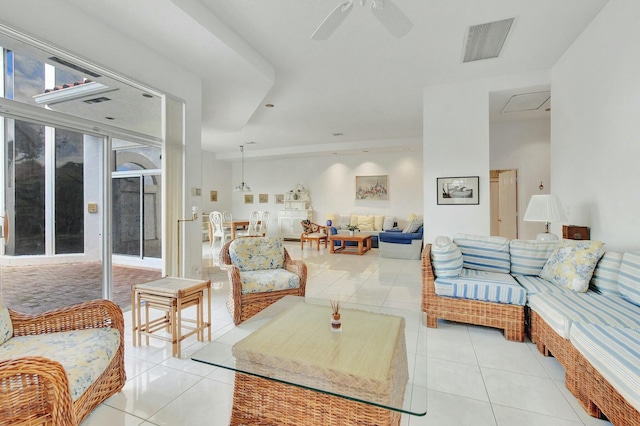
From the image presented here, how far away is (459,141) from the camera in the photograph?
454 centimetres

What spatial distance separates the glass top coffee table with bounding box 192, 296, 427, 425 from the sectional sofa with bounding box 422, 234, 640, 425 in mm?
899

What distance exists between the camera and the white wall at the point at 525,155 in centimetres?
601

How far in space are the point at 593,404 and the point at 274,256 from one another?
9.30ft

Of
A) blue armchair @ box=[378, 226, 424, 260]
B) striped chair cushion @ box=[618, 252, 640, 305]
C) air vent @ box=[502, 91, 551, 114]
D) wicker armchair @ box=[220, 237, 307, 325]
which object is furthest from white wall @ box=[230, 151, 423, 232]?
striped chair cushion @ box=[618, 252, 640, 305]

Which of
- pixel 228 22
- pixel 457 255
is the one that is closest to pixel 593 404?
pixel 457 255

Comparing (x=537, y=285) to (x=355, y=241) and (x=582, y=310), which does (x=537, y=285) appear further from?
(x=355, y=241)

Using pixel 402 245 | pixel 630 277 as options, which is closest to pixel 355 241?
pixel 402 245

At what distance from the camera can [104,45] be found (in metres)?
2.79

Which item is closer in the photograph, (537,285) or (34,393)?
(34,393)

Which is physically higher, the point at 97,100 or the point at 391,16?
the point at 391,16

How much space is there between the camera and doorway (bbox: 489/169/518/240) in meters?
6.31

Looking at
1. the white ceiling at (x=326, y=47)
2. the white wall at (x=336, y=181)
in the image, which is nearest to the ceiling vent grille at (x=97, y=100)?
the white ceiling at (x=326, y=47)

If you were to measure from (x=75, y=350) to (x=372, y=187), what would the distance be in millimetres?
8554

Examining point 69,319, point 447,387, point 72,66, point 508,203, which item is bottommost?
point 447,387
